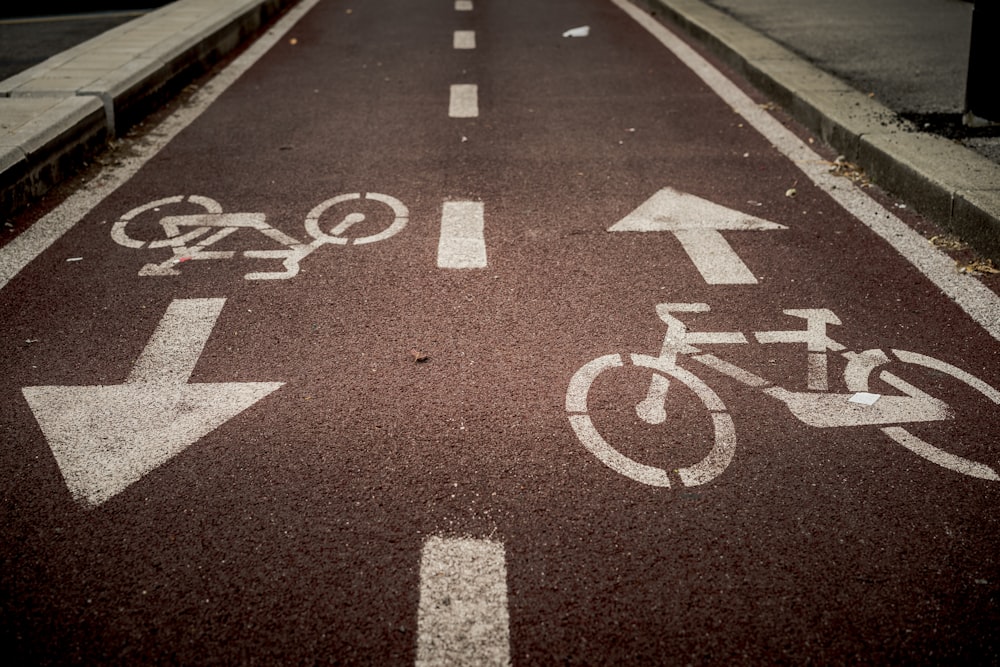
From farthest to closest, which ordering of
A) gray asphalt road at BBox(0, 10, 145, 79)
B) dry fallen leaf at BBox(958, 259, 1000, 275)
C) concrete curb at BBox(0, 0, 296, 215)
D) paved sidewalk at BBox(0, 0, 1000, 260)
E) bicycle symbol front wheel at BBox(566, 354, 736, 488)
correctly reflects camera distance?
gray asphalt road at BBox(0, 10, 145, 79), concrete curb at BBox(0, 0, 296, 215), paved sidewalk at BBox(0, 0, 1000, 260), dry fallen leaf at BBox(958, 259, 1000, 275), bicycle symbol front wheel at BBox(566, 354, 736, 488)

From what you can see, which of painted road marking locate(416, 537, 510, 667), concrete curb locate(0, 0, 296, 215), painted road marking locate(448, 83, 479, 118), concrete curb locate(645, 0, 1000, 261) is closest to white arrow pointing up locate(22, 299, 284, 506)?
painted road marking locate(416, 537, 510, 667)

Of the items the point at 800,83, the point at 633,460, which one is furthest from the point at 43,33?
the point at 633,460

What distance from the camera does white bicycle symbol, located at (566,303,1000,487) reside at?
9.78 ft

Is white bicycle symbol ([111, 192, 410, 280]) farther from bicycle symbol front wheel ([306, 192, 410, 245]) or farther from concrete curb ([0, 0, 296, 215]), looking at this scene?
concrete curb ([0, 0, 296, 215])

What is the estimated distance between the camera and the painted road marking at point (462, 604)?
2.29 metres

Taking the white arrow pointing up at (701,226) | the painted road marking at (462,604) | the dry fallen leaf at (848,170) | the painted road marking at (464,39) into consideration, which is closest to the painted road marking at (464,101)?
the painted road marking at (464,39)

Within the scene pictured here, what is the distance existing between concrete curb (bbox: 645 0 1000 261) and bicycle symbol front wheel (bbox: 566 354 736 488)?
2125mm

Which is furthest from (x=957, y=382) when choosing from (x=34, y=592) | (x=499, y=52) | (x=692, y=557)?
(x=499, y=52)

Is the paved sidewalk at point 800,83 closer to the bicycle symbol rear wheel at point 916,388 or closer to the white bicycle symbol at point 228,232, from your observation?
the white bicycle symbol at point 228,232

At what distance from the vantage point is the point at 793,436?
3.12 meters

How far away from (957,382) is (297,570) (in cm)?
261

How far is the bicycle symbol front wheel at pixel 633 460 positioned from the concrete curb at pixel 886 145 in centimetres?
212

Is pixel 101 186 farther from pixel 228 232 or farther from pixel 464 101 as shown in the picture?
pixel 464 101

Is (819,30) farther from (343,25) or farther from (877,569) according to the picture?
(877,569)
